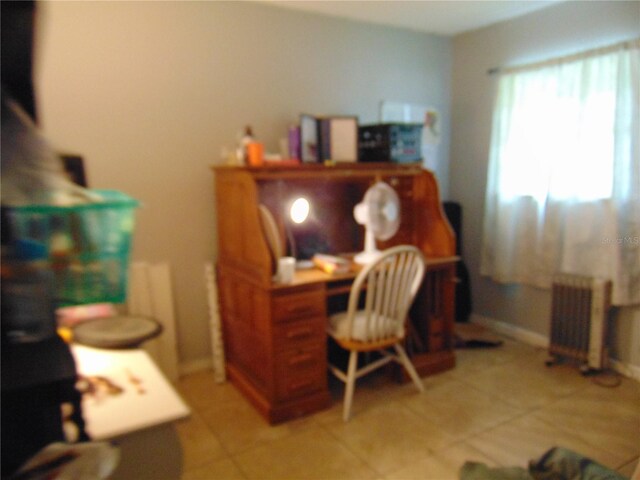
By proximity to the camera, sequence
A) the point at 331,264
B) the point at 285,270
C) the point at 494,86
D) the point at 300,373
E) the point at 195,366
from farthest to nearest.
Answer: the point at 494,86
the point at 195,366
the point at 331,264
the point at 300,373
the point at 285,270

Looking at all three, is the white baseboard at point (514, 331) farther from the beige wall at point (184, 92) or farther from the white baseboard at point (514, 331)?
the beige wall at point (184, 92)

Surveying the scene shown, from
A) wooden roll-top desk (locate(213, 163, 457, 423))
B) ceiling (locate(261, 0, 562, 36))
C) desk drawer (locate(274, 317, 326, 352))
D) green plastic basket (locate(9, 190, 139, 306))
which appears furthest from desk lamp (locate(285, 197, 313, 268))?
green plastic basket (locate(9, 190, 139, 306))

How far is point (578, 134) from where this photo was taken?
2625 millimetres

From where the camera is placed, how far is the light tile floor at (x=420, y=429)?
1.98m

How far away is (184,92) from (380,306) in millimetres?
1682

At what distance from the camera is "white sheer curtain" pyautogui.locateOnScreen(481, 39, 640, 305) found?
2.20 metres

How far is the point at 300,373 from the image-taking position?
7.70 feet

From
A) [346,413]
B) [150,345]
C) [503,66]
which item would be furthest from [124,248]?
[503,66]

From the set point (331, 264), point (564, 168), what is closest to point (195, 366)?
point (331, 264)

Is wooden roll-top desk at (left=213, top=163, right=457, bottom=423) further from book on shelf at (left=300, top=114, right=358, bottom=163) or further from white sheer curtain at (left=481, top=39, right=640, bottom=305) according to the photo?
white sheer curtain at (left=481, top=39, right=640, bottom=305)

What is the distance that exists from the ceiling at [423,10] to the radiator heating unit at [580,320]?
182 centimetres

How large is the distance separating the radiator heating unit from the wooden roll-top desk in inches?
28.5

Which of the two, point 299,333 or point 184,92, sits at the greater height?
point 184,92

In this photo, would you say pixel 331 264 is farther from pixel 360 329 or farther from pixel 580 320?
pixel 580 320
